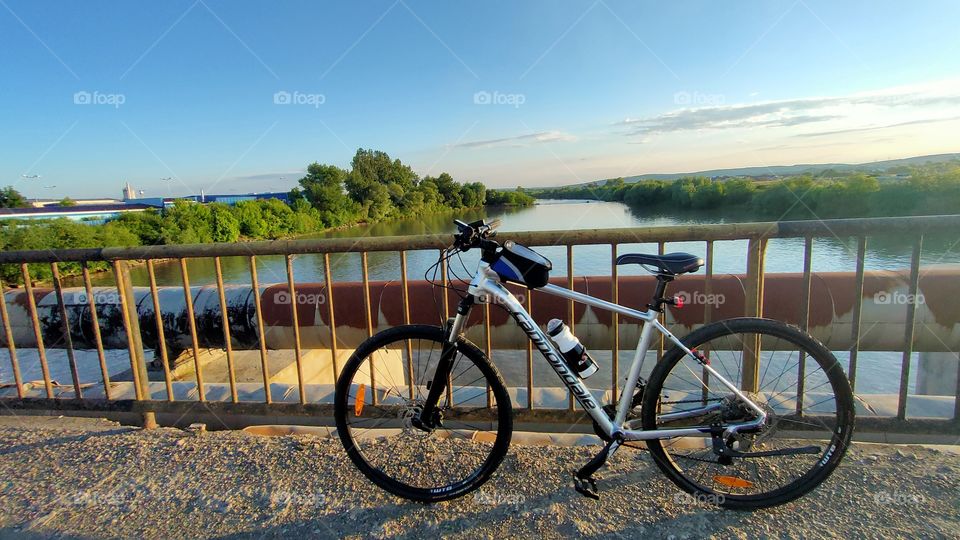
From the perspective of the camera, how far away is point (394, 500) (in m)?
2.13

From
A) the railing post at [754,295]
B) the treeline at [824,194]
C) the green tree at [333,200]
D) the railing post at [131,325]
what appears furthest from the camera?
the green tree at [333,200]

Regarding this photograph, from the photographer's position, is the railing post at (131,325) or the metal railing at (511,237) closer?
the metal railing at (511,237)

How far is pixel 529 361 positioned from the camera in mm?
2582

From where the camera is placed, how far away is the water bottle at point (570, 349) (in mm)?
1959

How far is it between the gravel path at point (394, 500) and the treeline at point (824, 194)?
30.4 ft

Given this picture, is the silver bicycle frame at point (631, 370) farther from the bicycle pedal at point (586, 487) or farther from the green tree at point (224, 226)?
the green tree at point (224, 226)

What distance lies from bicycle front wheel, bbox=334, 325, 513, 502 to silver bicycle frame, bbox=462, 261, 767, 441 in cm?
26

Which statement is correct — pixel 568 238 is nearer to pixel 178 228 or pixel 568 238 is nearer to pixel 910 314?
pixel 910 314

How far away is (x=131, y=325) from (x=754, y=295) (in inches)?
151

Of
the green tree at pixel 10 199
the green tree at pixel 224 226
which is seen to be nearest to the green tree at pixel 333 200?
the green tree at pixel 224 226

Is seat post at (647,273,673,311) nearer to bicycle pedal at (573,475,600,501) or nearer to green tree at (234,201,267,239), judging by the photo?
bicycle pedal at (573,475,600,501)

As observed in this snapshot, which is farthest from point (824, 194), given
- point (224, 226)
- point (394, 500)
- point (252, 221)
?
point (224, 226)

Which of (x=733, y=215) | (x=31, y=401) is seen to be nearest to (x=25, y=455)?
(x=31, y=401)

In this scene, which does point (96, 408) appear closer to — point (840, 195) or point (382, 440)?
point (382, 440)
